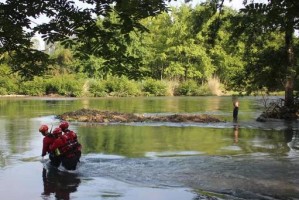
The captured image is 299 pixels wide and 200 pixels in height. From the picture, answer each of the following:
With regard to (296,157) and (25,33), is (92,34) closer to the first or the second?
(25,33)

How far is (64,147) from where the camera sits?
12.6 meters

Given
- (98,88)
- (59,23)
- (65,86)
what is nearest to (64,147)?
(59,23)

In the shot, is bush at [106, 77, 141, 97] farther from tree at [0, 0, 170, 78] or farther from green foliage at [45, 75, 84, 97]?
tree at [0, 0, 170, 78]

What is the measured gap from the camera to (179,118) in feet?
89.8

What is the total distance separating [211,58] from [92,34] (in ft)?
260

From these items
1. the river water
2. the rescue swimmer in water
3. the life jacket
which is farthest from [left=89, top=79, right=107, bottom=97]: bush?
the life jacket

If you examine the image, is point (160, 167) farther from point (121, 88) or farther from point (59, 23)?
point (121, 88)

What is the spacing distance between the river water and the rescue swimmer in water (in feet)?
0.94

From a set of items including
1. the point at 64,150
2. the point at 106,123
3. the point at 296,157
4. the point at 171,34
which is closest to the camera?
the point at 64,150

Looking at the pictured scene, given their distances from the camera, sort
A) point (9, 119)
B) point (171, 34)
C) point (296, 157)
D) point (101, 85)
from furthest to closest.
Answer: point (171, 34)
point (101, 85)
point (9, 119)
point (296, 157)

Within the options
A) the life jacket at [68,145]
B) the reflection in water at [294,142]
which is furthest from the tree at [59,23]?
the reflection in water at [294,142]

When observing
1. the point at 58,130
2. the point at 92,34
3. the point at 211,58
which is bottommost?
the point at 58,130

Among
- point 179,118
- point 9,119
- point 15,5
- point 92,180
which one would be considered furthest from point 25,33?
point 9,119

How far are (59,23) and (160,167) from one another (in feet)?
28.1
